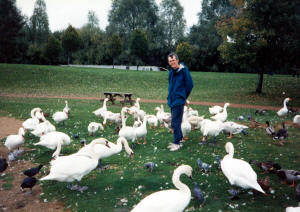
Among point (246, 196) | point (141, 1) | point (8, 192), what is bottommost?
point (8, 192)

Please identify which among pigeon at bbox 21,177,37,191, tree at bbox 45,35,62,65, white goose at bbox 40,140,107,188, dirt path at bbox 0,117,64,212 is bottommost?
dirt path at bbox 0,117,64,212

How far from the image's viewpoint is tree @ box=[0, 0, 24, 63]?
45.6 meters

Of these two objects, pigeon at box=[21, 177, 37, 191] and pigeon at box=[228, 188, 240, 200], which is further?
pigeon at box=[21, 177, 37, 191]

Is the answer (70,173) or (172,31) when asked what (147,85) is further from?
(172,31)

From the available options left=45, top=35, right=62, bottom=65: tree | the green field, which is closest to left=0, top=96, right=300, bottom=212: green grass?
the green field

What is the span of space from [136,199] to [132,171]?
139 centimetres

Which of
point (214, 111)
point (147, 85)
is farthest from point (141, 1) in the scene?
point (214, 111)

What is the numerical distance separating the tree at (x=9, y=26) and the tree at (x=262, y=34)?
3896 cm

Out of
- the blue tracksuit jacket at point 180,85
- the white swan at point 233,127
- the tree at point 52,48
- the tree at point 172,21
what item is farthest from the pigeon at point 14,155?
the tree at point 172,21

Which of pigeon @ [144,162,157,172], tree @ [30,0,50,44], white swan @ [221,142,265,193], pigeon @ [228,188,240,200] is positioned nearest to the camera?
white swan @ [221,142,265,193]

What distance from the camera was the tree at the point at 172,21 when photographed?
65.2 meters

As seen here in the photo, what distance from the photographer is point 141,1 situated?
68062 millimetres

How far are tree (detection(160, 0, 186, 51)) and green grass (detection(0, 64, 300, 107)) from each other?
30586 millimetres

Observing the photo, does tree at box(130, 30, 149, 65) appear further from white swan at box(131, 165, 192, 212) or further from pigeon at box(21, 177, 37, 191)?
white swan at box(131, 165, 192, 212)
